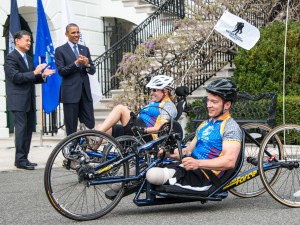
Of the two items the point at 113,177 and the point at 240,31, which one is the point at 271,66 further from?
the point at 113,177

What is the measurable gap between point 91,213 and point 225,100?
5.31 ft

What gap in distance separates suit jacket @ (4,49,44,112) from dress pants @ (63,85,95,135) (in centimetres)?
58

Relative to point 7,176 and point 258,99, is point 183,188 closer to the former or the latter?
point 7,176

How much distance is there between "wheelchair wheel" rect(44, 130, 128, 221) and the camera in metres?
6.75

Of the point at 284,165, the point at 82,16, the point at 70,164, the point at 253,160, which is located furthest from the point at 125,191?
the point at 82,16

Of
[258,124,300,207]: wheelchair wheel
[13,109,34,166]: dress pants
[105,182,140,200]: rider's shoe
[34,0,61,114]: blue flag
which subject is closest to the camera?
[105,182,140,200]: rider's shoe

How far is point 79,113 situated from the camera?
1098cm

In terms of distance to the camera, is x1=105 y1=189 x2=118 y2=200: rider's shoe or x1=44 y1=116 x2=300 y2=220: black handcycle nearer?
x1=44 y1=116 x2=300 y2=220: black handcycle

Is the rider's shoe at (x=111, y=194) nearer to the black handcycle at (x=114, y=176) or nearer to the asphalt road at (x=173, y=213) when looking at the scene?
the black handcycle at (x=114, y=176)

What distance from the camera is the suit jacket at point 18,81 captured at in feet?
35.5

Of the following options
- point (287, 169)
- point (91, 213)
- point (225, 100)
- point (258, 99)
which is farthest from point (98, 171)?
point (258, 99)

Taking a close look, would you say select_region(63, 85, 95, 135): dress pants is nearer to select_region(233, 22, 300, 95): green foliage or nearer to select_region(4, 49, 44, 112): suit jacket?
select_region(4, 49, 44, 112): suit jacket

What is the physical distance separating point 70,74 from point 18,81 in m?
0.75

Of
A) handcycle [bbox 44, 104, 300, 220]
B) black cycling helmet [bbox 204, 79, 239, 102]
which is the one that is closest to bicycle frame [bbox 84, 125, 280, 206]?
handcycle [bbox 44, 104, 300, 220]
